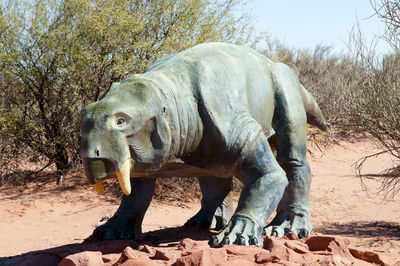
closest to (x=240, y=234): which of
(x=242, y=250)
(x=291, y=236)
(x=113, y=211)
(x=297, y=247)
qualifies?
(x=242, y=250)

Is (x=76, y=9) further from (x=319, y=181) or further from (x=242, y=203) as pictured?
(x=242, y=203)

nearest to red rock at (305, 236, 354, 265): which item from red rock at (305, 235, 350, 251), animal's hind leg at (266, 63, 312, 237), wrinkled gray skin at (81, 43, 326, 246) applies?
red rock at (305, 235, 350, 251)

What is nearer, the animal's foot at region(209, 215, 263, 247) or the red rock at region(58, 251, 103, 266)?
the red rock at region(58, 251, 103, 266)

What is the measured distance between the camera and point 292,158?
194 inches

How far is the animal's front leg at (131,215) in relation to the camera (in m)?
4.57

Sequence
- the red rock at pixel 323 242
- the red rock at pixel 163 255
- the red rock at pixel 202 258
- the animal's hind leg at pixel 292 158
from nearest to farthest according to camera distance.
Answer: the red rock at pixel 202 258, the red rock at pixel 163 255, the red rock at pixel 323 242, the animal's hind leg at pixel 292 158

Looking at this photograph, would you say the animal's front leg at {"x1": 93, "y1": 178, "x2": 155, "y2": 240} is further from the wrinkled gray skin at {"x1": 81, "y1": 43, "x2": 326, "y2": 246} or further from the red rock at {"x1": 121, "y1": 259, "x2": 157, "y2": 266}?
the red rock at {"x1": 121, "y1": 259, "x2": 157, "y2": 266}

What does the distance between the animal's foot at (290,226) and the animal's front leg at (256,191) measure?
31.9 inches

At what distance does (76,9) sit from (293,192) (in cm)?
688

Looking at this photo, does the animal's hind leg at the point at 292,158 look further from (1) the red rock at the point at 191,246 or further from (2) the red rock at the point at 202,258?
(2) the red rock at the point at 202,258

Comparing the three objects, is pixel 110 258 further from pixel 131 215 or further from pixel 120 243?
pixel 131 215

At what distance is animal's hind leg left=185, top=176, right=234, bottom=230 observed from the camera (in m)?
5.32

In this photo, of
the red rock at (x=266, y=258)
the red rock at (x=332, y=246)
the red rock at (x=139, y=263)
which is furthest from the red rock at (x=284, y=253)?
the red rock at (x=139, y=263)

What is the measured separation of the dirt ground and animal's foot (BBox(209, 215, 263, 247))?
220 cm
